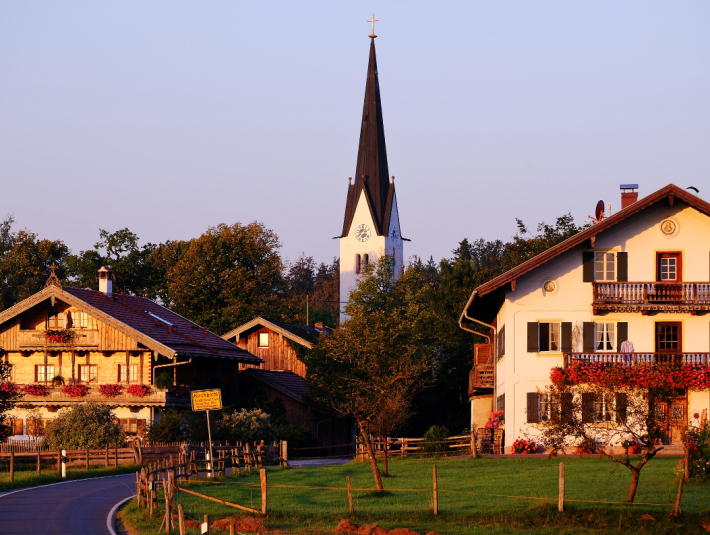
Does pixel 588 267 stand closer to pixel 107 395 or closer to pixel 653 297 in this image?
pixel 653 297

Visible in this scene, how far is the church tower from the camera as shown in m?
96.4

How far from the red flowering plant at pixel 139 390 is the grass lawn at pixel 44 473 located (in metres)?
7.93

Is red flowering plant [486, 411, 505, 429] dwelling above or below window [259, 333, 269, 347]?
below

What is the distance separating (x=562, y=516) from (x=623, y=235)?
21.0m

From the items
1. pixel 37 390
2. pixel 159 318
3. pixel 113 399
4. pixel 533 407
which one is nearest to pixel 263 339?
pixel 159 318

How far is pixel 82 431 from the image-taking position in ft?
145

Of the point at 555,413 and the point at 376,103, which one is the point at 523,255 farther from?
the point at 376,103

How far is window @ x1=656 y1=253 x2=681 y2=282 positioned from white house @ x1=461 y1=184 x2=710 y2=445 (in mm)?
41

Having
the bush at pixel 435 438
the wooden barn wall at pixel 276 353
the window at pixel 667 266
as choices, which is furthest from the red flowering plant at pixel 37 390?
the window at pixel 667 266

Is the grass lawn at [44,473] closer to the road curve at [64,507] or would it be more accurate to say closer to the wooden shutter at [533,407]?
the road curve at [64,507]

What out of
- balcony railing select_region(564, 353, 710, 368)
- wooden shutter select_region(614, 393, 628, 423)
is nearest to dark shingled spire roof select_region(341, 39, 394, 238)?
balcony railing select_region(564, 353, 710, 368)

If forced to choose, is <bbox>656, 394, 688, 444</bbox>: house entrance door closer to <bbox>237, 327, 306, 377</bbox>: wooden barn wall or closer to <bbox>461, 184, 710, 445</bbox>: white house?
<bbox>461, 184, 710, 445</bbox>: white house

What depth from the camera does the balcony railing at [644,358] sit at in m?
39.1

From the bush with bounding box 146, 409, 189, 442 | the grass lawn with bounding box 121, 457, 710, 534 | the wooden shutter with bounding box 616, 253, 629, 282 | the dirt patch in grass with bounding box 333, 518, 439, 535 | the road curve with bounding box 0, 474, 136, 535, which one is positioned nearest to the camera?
the dirt patch in grass with bounding box 333, 518, 439, 535
